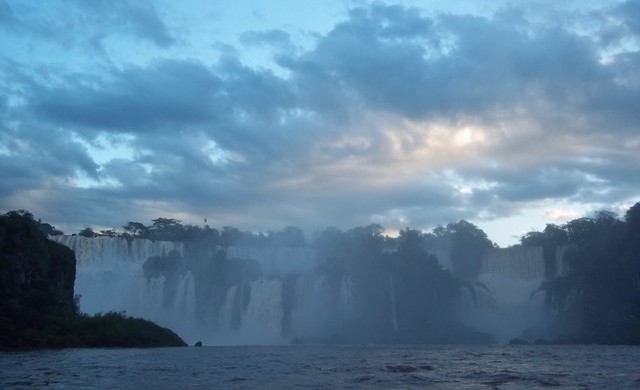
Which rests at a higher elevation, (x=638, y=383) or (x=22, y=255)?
(x=22, y=255)

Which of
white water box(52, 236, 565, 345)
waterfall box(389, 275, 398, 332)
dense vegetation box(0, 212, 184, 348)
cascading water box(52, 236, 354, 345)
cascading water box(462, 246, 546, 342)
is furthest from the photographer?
waterfall box(389, 275, 398, 332)

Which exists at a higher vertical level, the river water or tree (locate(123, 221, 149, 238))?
tree (locate(123, 221, 149, 238))

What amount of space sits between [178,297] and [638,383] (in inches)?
3172

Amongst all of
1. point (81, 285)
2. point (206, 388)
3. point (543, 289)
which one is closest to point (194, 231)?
point (81, 285)

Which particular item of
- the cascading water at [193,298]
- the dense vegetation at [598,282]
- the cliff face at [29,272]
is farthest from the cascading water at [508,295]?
the cliff face at [29,272]

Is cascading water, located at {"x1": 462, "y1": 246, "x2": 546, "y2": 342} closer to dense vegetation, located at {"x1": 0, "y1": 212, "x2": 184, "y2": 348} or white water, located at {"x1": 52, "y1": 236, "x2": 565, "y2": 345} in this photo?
white water, located at {"x1": 52, "y1": 236, "x2": 565, "y2": 345}

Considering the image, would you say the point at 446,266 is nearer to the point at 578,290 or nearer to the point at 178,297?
the point at 578,290

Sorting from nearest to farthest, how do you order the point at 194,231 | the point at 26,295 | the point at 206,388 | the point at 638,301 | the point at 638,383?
the point at 206,388 < the point at 638,383 < the point at 26,295 < the point at 638,301 < the point at 194,231

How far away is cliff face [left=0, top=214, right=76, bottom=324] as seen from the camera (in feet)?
183

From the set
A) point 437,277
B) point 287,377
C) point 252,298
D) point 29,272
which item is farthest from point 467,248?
point 287,377

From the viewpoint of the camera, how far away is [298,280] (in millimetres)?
100000

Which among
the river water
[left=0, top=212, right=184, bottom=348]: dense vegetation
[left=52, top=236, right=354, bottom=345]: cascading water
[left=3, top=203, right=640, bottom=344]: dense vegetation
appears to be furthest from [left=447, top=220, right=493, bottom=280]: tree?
the river water

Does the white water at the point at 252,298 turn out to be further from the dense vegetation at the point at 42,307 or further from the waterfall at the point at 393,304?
the dense vegetation at the point at 42,307

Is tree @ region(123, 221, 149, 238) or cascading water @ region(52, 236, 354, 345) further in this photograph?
tree @ region(123, 221, 149, 238)
